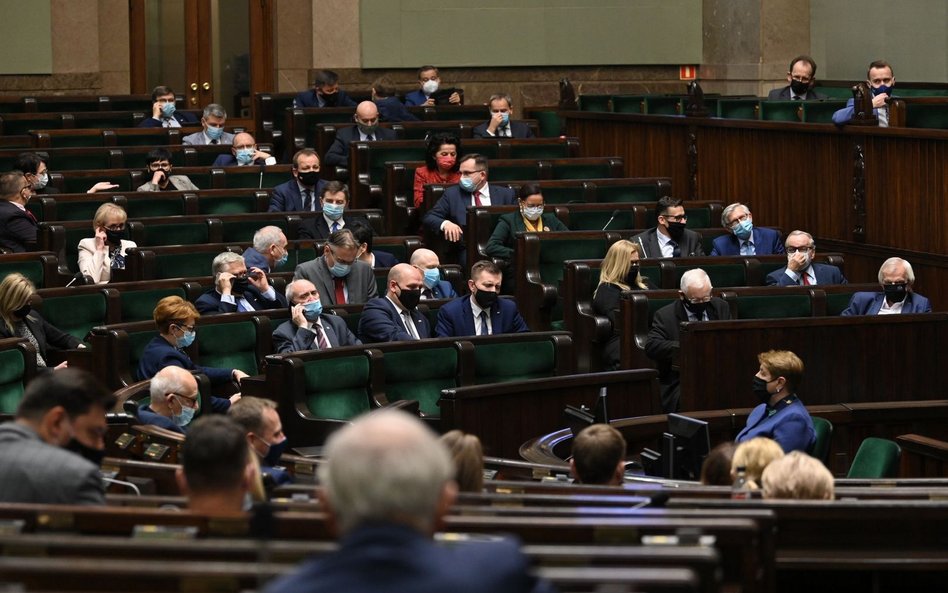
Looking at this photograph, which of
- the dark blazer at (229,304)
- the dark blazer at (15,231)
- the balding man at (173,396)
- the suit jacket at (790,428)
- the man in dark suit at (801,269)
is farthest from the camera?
the dark blazer at (15,231)

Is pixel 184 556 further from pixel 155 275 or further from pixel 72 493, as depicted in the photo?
pixel 155 275

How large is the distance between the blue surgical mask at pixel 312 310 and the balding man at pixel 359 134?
12.9 feet

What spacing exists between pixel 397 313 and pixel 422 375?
546 mm

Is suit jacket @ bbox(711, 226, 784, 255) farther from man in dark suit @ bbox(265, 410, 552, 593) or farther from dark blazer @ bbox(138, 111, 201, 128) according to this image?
man in dark suit @ bbox(265, 410, 552, 593)

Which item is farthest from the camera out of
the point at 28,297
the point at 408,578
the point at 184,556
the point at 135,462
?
the point at 28,297

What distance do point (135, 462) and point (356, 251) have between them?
11.0 feet

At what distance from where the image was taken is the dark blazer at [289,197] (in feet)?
30.8

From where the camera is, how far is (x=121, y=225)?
8164mm

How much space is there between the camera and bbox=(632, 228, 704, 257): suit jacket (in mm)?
8766

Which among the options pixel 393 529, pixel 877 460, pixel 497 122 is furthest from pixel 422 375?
pixel 497 122

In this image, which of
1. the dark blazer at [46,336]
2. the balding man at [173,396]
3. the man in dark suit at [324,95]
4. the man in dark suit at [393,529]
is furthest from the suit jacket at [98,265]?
the man in dark suit at [393,529]

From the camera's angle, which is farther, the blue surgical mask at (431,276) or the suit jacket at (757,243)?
the suit jacket at (757,243)

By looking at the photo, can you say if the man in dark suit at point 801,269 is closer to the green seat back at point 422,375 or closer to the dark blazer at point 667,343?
the dark blazer at point 667,343

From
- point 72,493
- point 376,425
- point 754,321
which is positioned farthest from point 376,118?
point 376,425
